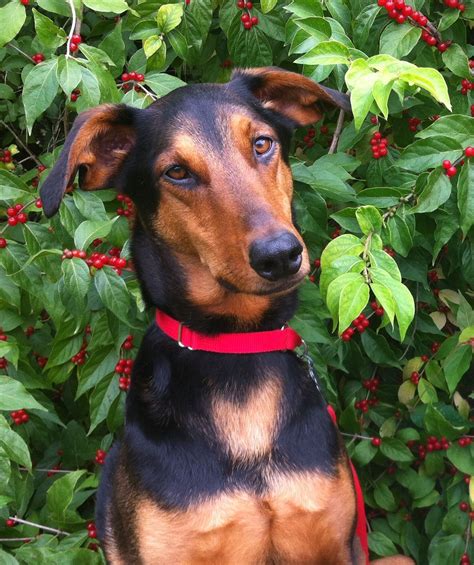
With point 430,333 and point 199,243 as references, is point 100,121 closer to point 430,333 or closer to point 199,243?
point 199,243

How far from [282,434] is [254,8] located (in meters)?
1.68

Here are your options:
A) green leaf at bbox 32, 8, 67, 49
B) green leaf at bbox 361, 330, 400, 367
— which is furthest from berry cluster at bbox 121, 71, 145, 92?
green leaf at bbox 361, 330, 400, 367

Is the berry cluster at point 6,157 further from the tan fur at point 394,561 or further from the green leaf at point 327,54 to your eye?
the tan fur at point 394,561

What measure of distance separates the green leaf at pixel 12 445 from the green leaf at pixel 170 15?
1502 millimetres

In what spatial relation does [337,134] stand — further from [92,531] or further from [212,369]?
[92,531]

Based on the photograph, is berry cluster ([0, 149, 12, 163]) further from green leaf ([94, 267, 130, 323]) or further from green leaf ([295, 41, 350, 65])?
green leaf ([295, 41, 350, 65])

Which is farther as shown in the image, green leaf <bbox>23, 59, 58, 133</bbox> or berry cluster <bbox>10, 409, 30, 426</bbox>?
berry cluster <bbox>10, 409, 30, 426</bbox>

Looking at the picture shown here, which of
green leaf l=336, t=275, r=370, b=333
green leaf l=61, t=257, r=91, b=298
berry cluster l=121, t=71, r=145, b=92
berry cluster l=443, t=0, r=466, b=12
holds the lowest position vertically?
green leaf l=61, t=257, r=91, b=298

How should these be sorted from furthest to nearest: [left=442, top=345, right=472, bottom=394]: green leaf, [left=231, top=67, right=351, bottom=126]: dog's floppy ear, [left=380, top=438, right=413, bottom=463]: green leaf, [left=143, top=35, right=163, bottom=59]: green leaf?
[left=380, top=438, right=413, bottom=463]: green leaf
[left=442, top=345, right=472, bottom=394]: green leaf
[left=143, top=35, right=163, bottom=59]: green leaf
[left=231, top=67, right=351, bottom=126]: dog's floppy ear

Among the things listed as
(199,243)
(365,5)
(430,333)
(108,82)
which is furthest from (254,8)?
(430,333)

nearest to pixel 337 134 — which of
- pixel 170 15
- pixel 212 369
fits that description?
pixel 170 15

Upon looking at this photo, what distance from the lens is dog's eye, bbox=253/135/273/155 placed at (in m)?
2.80

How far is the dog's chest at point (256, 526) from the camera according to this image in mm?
2697

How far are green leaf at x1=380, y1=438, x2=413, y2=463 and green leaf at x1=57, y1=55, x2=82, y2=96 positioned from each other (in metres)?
1.98
